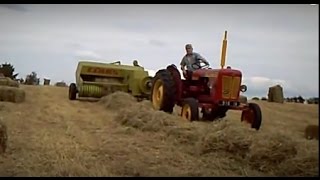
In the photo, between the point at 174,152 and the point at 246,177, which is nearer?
the point at 246,177

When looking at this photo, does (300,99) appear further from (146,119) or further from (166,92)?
(166,92)

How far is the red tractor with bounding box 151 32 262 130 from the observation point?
15.9ft

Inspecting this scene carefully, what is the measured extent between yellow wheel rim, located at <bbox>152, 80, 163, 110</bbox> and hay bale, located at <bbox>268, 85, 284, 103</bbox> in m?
2.85

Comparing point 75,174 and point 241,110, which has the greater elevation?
point 241,110

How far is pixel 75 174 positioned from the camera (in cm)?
291

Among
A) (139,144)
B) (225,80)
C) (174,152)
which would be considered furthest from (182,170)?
(225,80)

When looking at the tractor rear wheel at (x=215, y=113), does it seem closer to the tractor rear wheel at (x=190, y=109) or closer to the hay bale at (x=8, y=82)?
the tractor rear wheel at (x=190, y=109)

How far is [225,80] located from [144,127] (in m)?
0.97

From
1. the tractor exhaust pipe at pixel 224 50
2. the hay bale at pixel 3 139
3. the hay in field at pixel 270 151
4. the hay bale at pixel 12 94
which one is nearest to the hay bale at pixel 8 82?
the hay bale at pixel 12 94

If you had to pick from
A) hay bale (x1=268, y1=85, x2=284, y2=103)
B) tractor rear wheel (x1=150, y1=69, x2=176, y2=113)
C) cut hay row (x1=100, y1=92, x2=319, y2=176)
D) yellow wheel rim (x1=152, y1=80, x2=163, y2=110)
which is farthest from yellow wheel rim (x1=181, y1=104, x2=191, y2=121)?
hay bale (x1=268, y1=85, x2=284, y2=103)

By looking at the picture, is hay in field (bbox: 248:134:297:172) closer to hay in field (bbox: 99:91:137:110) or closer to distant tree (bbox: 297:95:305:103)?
distant tree (bbox: 297:95:305:103)

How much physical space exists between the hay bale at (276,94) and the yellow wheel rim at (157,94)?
112 inches

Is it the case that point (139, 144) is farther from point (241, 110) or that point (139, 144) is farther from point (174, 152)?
point (241, 110)

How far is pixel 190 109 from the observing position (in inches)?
198
